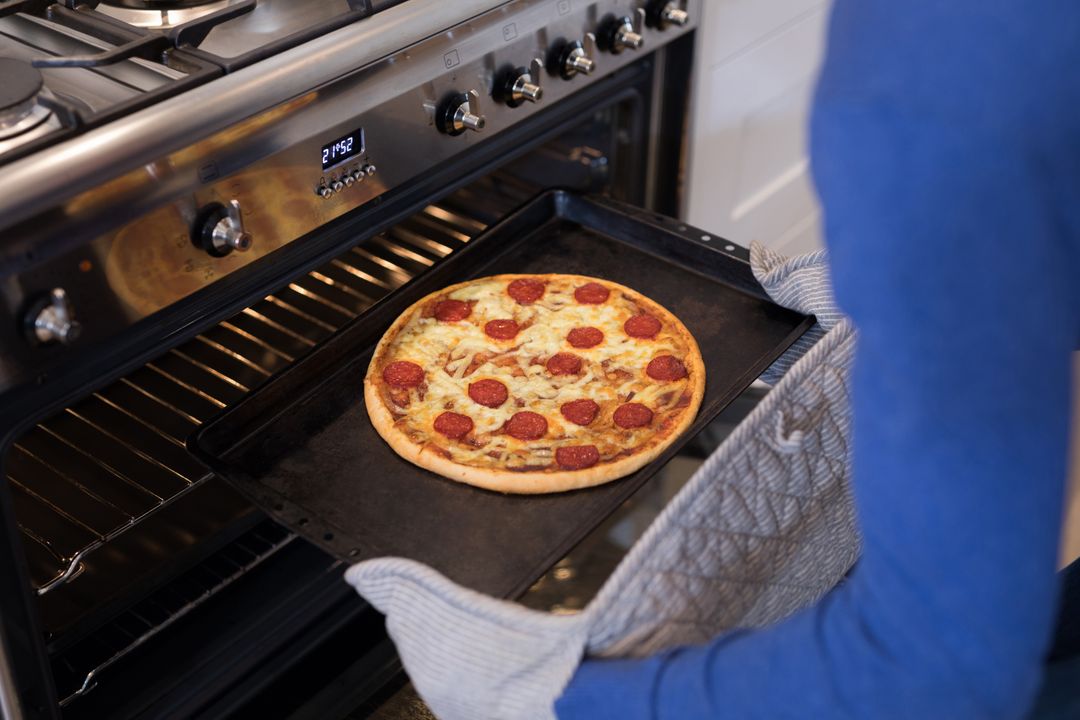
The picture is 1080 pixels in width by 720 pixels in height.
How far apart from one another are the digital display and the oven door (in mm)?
97

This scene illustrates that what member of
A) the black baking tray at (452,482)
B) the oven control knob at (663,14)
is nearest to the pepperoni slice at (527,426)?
the black baking tray at (452,482)

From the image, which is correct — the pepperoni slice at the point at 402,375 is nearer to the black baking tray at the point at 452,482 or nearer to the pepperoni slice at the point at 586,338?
the black baking tray at the point at 452,482

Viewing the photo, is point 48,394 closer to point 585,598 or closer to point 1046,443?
point 1046,443

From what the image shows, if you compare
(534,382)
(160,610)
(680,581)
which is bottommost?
(160,610)

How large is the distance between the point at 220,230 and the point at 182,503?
0.57 meters

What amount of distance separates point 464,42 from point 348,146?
22cm

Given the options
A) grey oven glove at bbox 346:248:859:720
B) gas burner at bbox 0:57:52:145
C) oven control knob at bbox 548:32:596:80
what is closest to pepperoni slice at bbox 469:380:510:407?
grey oven glove at bbox 346:248:859:720

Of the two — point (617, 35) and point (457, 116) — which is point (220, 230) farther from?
point (617, 35)

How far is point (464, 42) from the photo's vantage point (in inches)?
57.1

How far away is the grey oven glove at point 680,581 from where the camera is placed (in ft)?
3.35

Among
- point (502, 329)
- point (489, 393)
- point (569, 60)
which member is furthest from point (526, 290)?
point (569, 60)

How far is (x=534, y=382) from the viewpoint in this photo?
1481 millimetres

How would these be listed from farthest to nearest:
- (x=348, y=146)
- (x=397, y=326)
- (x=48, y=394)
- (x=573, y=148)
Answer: (x=573, y=148) < (x=397, y=326) < (x=348, y=146) < (x=48, y=394)

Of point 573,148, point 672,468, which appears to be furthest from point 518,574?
point 672,468
